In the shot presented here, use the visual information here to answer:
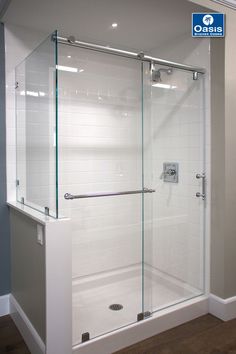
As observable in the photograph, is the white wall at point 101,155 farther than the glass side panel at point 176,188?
Yes

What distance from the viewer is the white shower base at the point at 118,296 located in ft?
7.36

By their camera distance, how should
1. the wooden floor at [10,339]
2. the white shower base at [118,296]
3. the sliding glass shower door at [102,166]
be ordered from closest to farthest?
the wooden floor at [10,339]
the white shower base at [118,296]
the sliding glass shower door at [102,166]

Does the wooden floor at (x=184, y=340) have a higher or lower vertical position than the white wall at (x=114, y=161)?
lower

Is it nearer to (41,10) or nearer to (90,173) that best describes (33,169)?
(90,173)

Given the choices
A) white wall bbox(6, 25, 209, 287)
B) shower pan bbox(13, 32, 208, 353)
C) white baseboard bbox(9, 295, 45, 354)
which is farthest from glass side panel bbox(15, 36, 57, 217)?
white baseboard bbox(9, 295, 45, 354)

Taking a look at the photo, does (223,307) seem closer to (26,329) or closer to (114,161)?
(26,329)

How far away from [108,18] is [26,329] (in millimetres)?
2419

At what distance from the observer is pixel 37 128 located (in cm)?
224

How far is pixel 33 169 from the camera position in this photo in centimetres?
233

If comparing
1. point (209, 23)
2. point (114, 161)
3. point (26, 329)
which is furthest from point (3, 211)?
point (209, 23)

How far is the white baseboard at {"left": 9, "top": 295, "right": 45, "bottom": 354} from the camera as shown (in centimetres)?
194

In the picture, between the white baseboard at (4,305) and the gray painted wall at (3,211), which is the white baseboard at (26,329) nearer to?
the white baseboard at (4,305)

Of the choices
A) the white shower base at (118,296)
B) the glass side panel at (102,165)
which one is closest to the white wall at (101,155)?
the glass side panel at (102,165)

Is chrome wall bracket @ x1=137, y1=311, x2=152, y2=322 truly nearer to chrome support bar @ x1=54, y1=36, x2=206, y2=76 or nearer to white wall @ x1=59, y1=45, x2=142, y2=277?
white wall @ x1=59, y1=45, x2=142, y2=277
